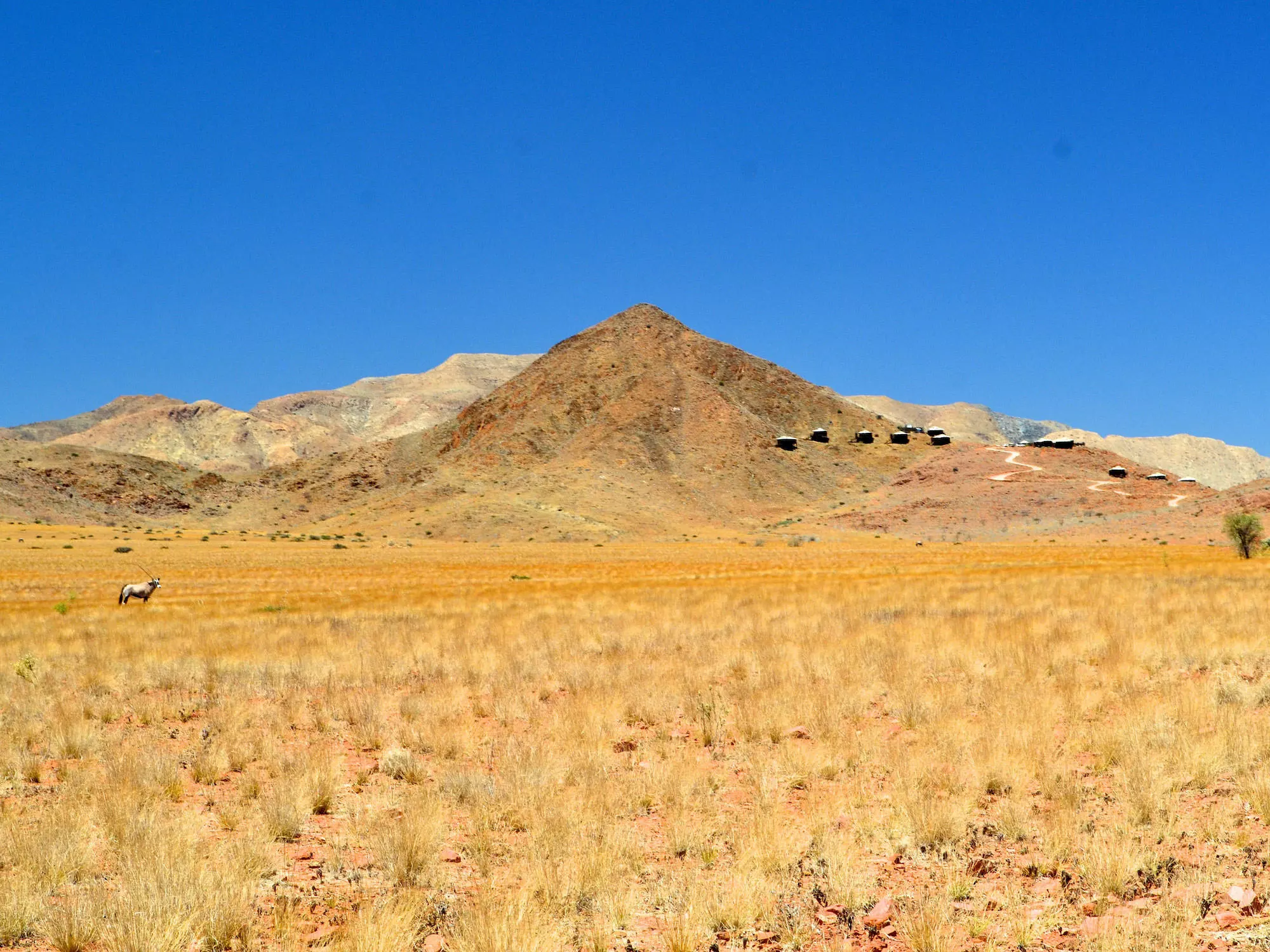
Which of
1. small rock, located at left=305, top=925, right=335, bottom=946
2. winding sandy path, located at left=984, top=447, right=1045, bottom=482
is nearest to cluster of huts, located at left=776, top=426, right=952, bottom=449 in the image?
winding sandy path, located at left=984, top=447, right=1045, bottom=482

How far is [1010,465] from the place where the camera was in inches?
4892

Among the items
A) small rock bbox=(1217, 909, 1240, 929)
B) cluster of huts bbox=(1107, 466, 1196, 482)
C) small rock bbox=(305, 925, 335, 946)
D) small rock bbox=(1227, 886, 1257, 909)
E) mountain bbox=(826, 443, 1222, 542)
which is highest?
cluster of huts bbox=(1107, 466, 1196, 482)

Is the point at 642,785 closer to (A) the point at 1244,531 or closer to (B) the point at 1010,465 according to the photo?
(A) the point at 1244,531

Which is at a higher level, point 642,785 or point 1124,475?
point 1124,475

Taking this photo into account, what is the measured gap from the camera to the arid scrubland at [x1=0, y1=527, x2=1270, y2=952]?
5.83 metres

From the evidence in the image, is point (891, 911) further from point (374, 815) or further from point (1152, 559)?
point (1152, 559)

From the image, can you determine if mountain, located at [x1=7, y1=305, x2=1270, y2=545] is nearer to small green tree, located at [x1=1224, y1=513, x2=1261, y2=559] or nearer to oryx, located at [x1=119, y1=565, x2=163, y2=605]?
small green tree, located at [x1=1224, y1=513, x2=1261, y2=559]

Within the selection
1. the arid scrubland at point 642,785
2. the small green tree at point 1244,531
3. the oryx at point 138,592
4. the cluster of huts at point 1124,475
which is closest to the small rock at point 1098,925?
the arid scrubland at point 642,785

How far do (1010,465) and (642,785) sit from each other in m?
128

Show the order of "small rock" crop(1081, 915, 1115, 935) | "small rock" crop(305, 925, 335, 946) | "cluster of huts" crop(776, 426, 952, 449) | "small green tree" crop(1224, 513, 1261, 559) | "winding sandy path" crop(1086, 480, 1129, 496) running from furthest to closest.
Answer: "cluster of huts" crop(776, 426, 952, 449)
"winding sandy path" crop(1086, 480, 1129, 496)
"small green tree" crop(1224, 513, 1261, 559)
"small rock" crop(305, 925, 335, 946)
"small rock" crop(1081, 915, 1115, 935)

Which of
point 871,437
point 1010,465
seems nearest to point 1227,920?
point 1010,465

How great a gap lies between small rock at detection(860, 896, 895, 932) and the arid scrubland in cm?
3

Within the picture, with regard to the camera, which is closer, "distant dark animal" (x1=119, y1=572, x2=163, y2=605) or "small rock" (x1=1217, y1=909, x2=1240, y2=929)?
"small rock" (x1=1217, y1=909, x2=1240, y2=929)

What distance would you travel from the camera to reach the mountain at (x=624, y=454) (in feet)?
349
